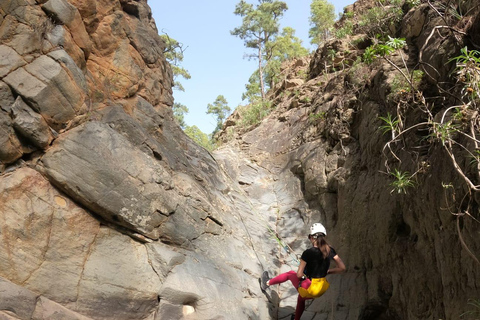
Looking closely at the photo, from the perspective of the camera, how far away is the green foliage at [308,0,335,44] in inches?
1173

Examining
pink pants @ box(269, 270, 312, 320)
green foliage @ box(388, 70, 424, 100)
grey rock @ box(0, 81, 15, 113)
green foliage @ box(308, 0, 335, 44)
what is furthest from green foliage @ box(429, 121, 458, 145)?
green foliage @ box(308, 0, 335, 44)

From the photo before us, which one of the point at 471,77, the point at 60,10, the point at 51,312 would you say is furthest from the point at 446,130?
the point at 60,10

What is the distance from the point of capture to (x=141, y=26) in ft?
32.8

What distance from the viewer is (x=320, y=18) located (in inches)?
1188

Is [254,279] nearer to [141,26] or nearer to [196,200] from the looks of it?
[196,200]

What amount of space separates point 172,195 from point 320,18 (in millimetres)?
26310

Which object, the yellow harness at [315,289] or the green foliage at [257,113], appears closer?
the yellow harness at [315,289]

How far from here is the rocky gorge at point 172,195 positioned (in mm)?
5363

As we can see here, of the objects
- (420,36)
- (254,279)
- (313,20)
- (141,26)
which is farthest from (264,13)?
(254,279)

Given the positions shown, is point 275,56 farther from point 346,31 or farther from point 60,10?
point 60,10

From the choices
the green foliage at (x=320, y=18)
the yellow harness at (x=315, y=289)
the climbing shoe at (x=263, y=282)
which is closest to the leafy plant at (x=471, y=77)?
the yellow harness at (x=315, y=289)

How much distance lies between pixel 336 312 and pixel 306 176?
447 centimetres

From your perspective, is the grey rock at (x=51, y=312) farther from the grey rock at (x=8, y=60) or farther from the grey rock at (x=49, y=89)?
the grey rock at (x=8, y=60)

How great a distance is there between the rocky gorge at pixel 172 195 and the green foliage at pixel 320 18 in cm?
2101
